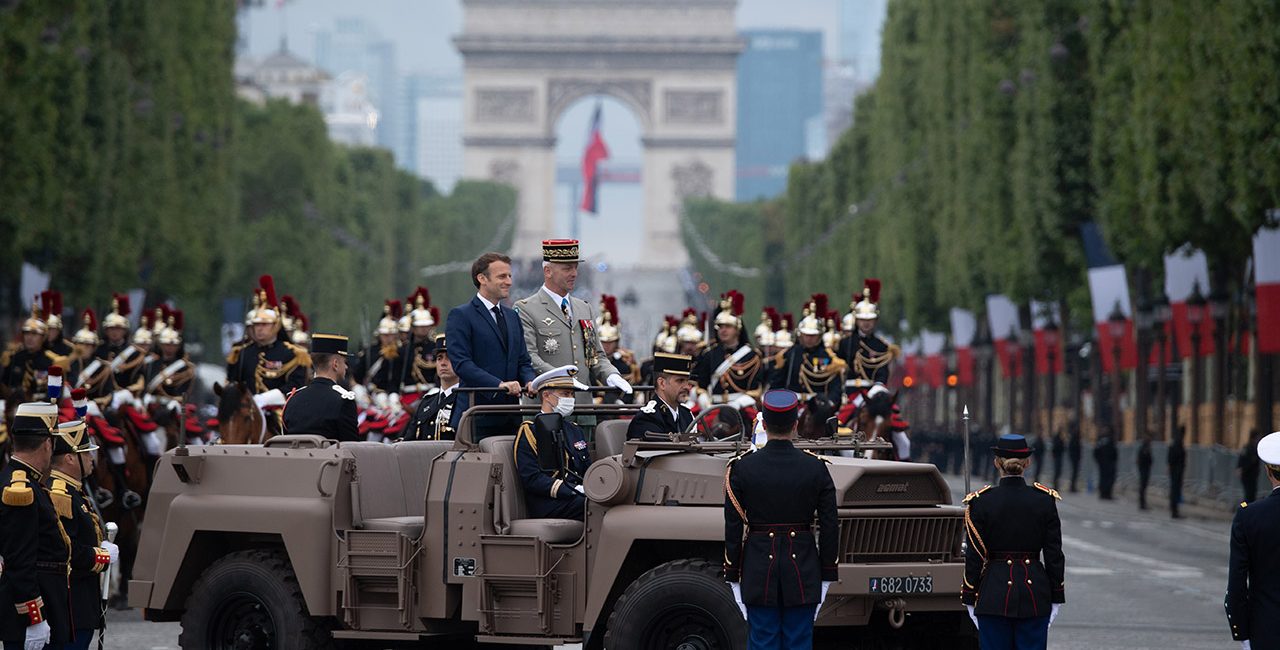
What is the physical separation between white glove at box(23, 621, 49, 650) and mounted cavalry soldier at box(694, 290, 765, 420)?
45.3ft

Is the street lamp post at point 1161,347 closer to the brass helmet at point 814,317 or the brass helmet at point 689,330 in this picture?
the brass helmet at point 689,330

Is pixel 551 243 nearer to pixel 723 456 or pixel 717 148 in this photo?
pixel 723 456

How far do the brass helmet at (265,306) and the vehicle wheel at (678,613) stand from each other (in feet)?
27.9

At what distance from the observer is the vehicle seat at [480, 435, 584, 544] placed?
12.4m

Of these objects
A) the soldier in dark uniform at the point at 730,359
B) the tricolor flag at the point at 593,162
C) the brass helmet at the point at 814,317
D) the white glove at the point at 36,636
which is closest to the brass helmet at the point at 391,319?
the soldier in dark uniform at the point at 730,359

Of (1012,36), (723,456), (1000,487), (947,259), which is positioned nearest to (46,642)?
(723,456)

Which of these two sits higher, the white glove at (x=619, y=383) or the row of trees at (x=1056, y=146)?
the row of trees at (x=1056, y=146)

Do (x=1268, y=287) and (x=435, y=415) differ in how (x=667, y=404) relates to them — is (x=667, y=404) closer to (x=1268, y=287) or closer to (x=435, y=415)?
(x=435, y=415)

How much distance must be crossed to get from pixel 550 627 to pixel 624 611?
73 cm

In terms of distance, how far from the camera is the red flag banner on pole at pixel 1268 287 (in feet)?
111

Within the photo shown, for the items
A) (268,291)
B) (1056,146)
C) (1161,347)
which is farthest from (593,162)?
(268,291)

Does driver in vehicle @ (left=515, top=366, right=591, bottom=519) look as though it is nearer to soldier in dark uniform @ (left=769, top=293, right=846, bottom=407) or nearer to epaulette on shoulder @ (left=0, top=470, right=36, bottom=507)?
epaulette on shoulder @ (left=0, top=470, right=36, bottom=507)

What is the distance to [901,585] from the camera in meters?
11.6

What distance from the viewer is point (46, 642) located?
37.2 feet
